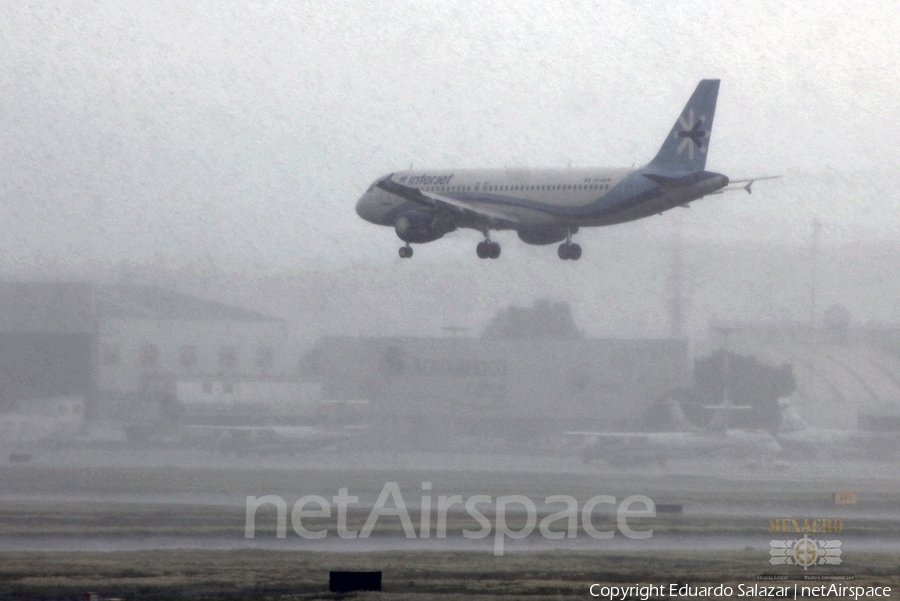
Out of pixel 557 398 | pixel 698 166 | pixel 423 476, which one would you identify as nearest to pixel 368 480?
pixel 423 476

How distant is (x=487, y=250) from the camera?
47.2m

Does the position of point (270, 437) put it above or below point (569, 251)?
below

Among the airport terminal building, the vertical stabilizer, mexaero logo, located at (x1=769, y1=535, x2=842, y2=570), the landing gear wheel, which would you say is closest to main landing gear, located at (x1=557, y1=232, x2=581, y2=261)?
the landing gear wheel

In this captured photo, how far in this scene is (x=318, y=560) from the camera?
31.9 meters

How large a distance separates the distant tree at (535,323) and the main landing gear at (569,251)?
202cm

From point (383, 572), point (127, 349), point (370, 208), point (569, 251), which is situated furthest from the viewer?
point (370, 208)

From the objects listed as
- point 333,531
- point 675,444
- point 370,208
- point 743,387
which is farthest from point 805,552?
point 370,208

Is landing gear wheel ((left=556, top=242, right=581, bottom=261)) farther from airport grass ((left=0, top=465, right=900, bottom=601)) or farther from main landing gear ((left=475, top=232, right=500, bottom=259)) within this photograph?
airport grass ((left=0, top=465, right=900, bottom=601))

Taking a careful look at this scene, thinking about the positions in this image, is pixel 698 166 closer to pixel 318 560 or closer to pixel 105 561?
pixel 318 560

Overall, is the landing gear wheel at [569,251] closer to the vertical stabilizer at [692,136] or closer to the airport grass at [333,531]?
the vertical stabilizer at [692,136]

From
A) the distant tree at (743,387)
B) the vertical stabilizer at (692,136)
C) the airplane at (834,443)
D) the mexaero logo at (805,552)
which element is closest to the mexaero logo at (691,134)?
the vertical stabilizer at (692,136)

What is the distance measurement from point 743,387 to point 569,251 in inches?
340

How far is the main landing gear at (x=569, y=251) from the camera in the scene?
153ft

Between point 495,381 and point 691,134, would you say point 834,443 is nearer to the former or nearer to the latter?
point 495,381
